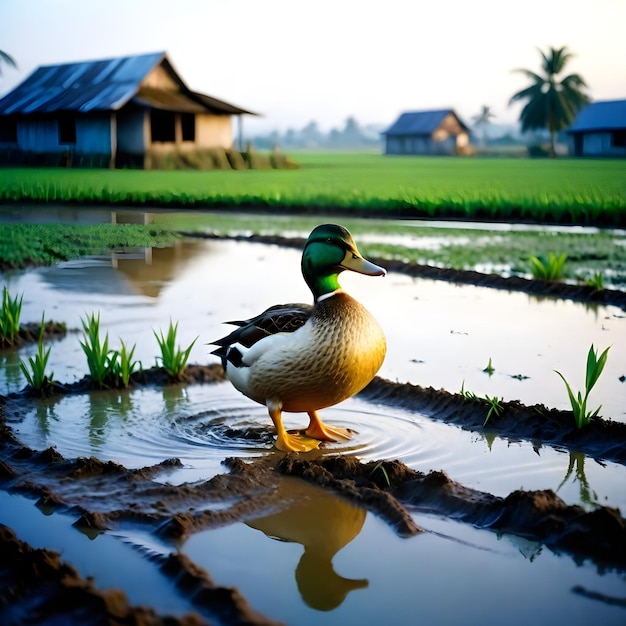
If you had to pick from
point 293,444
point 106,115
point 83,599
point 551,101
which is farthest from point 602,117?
point 83,599

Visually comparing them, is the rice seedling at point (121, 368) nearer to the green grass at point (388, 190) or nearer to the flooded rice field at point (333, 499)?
the flooded rice field at point (333, 499)

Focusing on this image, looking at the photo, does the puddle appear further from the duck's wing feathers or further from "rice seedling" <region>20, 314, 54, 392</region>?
the duck's wing feathers

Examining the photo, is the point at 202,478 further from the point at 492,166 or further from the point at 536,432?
the point at 492,166

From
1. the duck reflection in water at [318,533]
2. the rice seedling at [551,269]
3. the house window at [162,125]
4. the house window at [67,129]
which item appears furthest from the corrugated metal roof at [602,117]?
the duck reflection in water at [318,533]

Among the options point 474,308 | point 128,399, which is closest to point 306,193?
point 474,308

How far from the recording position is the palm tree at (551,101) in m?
8.98

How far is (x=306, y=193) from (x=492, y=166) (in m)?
3.04

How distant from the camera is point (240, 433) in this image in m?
2.92

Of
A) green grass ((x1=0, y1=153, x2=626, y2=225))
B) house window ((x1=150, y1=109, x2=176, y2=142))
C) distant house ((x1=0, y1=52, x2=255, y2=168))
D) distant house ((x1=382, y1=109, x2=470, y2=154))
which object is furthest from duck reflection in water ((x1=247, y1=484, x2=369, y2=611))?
distant house ((x1=382, y1=109, x2=470, y2=154))

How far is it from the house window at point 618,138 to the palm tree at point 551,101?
68 centimetres

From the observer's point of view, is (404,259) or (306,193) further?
(306,193)

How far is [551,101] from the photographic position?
31.7 feet

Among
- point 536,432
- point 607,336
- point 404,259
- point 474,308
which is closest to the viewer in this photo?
point 536,432

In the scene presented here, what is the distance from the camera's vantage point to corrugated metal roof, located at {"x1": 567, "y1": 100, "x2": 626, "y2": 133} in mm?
7773
